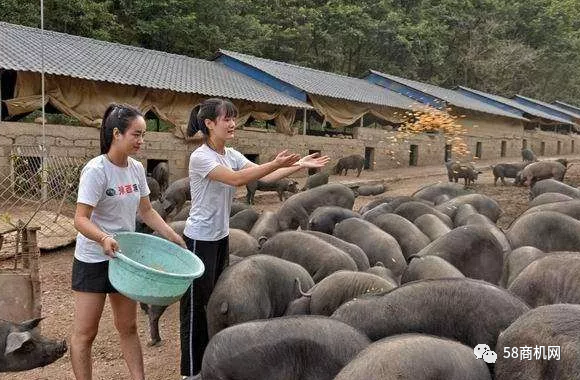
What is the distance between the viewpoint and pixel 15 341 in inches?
149

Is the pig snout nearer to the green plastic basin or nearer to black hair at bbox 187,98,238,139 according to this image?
the green plastic basin

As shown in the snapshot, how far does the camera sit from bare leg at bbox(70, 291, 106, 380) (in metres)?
3.54

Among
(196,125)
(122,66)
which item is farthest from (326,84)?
(196,125)

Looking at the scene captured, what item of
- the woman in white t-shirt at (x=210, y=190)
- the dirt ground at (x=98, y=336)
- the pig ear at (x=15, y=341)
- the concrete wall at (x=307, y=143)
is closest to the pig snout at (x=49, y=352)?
the pig ear at (x=15, y=341)

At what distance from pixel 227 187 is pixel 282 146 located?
48.2 feet

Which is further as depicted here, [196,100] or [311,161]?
[196,100]

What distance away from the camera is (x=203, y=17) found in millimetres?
25000

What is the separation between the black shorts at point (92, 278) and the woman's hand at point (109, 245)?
0.89 ft

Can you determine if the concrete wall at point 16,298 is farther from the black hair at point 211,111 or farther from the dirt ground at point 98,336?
the black hair at point 211,111

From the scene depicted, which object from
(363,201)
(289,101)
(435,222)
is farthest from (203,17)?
(435,222)

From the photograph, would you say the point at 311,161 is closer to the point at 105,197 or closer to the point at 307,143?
the point at 105,197

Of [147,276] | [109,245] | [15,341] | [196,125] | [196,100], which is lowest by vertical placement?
[15,341]

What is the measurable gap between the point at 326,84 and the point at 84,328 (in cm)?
1903

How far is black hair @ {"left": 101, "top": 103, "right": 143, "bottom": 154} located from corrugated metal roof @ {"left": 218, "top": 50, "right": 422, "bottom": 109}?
1583cm
